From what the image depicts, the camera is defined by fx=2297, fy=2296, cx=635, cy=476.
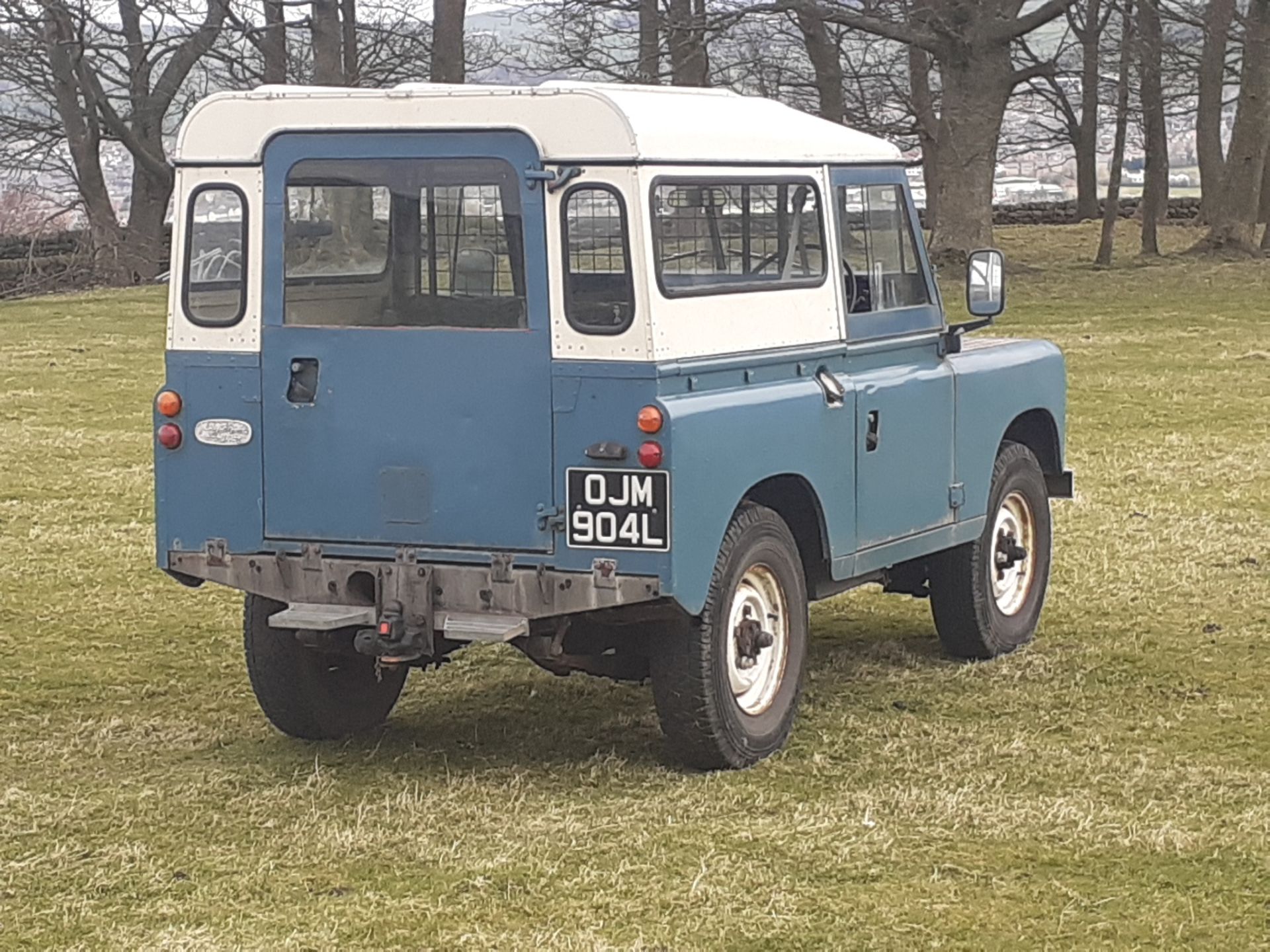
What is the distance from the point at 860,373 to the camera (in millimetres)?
8203

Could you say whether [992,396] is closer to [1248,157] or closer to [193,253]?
[193,253]

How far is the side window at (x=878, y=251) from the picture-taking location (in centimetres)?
822

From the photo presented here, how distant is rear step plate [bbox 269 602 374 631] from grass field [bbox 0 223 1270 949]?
1.74ft

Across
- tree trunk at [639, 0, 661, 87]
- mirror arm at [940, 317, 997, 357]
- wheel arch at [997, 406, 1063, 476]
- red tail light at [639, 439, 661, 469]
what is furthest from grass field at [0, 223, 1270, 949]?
tree trunk at [639, 0, 661, 87]

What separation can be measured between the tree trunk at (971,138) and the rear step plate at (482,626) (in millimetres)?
24767

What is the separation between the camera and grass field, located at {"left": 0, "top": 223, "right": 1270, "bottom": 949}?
19.3ft

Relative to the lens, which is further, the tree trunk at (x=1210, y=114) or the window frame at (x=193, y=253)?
the tree trunk at (x=1210, y=114)

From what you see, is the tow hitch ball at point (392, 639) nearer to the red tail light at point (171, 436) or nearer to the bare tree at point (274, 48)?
the red tail light at point (171, 436)

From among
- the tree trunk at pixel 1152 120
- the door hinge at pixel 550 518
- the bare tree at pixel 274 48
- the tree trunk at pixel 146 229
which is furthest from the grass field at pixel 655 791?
the tree trunk at pixel 146 229

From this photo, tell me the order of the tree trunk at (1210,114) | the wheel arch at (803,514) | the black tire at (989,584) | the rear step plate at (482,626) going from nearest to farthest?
the rear step plate at (482,626)
the wheel arch at (803,514)
the black tire at (989,584)
the tree trunk at (1210,114)

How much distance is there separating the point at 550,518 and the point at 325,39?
3068 centimetres

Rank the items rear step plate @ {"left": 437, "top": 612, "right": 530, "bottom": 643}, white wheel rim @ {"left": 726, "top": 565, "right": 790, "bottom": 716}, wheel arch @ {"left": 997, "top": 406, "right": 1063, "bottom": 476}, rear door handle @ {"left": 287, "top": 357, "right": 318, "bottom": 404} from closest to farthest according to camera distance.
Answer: rear step plate @ {"left": 437, "top": 612, "right": 530, "bottom": 643}
rear door handle @ {"left": 287, "top": 357, "right": 318, "bottom": 404}
white wheel rim @ {"left": 726, "top": 565, "right": 790, "bottom": 716}
wheel arch @ {"left": 997, "top": 406, "right": 1063, "bottom": 476}

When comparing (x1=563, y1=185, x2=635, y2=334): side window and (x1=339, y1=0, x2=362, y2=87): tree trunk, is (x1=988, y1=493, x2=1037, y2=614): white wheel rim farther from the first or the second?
(x1=339, y1=0, x2=362, y2=87): tree trunk

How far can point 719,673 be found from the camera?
731cm
